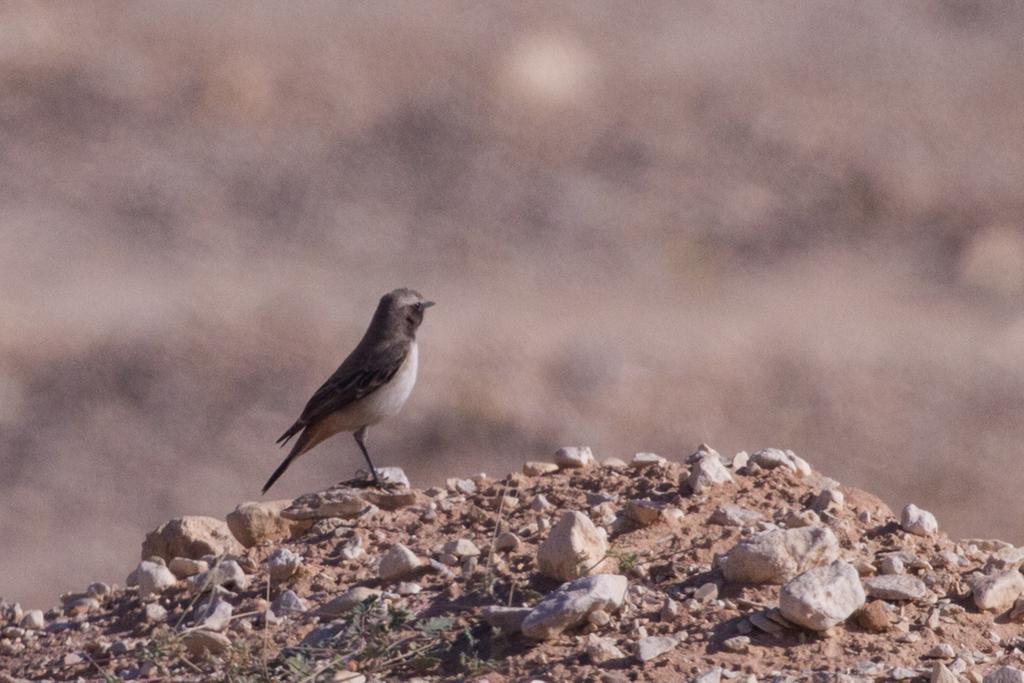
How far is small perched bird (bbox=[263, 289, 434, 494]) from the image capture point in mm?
8648

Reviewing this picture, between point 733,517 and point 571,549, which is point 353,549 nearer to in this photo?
point 571,549

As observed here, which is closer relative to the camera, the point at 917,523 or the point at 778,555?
the point at 778,555

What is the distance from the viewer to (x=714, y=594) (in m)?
5.29

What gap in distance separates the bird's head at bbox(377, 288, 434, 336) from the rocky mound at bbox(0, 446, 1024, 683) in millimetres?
2316

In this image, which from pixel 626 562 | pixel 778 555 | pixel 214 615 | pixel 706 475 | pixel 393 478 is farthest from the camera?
pixel 393 478

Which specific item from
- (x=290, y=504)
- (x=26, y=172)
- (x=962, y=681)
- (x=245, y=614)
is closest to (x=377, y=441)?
(x=26, y=172)

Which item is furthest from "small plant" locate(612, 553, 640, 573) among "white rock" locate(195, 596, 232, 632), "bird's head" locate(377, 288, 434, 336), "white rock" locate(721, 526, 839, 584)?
"bird's head" locate(377, 288, 434, 336)

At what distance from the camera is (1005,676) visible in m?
4.74

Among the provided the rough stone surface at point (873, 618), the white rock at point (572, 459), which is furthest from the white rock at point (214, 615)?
the rough stone surface at point (873, 618)

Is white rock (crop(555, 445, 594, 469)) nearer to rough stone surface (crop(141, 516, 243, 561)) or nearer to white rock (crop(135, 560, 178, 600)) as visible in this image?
rough stone surface (crop(141, 516, 243, 561))

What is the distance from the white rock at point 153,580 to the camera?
243 inches

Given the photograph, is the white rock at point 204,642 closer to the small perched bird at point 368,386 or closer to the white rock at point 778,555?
the white rock at point 778,555

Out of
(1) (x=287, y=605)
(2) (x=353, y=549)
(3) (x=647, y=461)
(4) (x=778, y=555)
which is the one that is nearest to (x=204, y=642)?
(1) (x=287, y=605)

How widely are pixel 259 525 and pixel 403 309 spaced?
2.69 m
